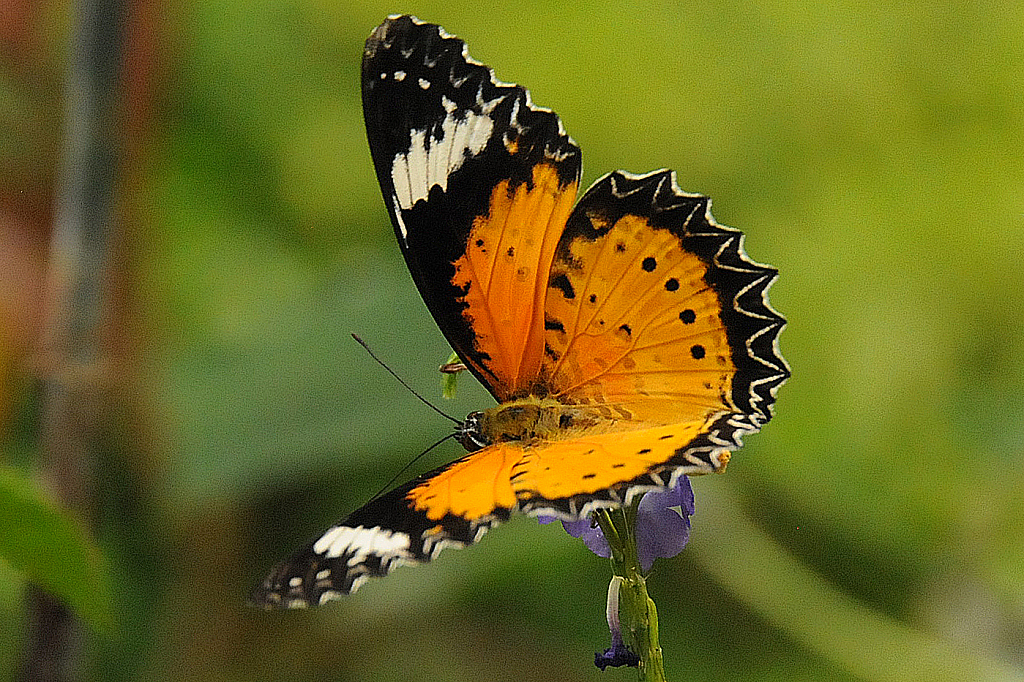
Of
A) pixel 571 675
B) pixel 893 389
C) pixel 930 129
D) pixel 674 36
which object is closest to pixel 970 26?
pixel 930 129

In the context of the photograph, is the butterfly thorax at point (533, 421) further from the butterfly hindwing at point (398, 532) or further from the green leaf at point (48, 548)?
the green leaf at point (48, 548)

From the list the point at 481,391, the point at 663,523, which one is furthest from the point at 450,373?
the point at 481,391

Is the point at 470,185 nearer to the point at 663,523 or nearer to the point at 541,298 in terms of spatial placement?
the point at 541,298

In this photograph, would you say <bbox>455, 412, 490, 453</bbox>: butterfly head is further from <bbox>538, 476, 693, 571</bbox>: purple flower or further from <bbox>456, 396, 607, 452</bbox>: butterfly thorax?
<bbox>538, 476, 693, 571</bbox>: purple flower

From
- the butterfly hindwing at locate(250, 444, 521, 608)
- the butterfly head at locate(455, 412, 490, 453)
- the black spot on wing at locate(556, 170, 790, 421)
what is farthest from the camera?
the butterfly head at locate(455, 412, 490, 453)

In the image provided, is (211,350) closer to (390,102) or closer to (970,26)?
(390,102)

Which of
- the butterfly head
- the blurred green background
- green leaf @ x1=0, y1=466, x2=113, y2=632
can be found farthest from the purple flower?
the blurred green background

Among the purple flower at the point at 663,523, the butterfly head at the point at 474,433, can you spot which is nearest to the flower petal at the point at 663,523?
the purple flower at the point at 663,523
